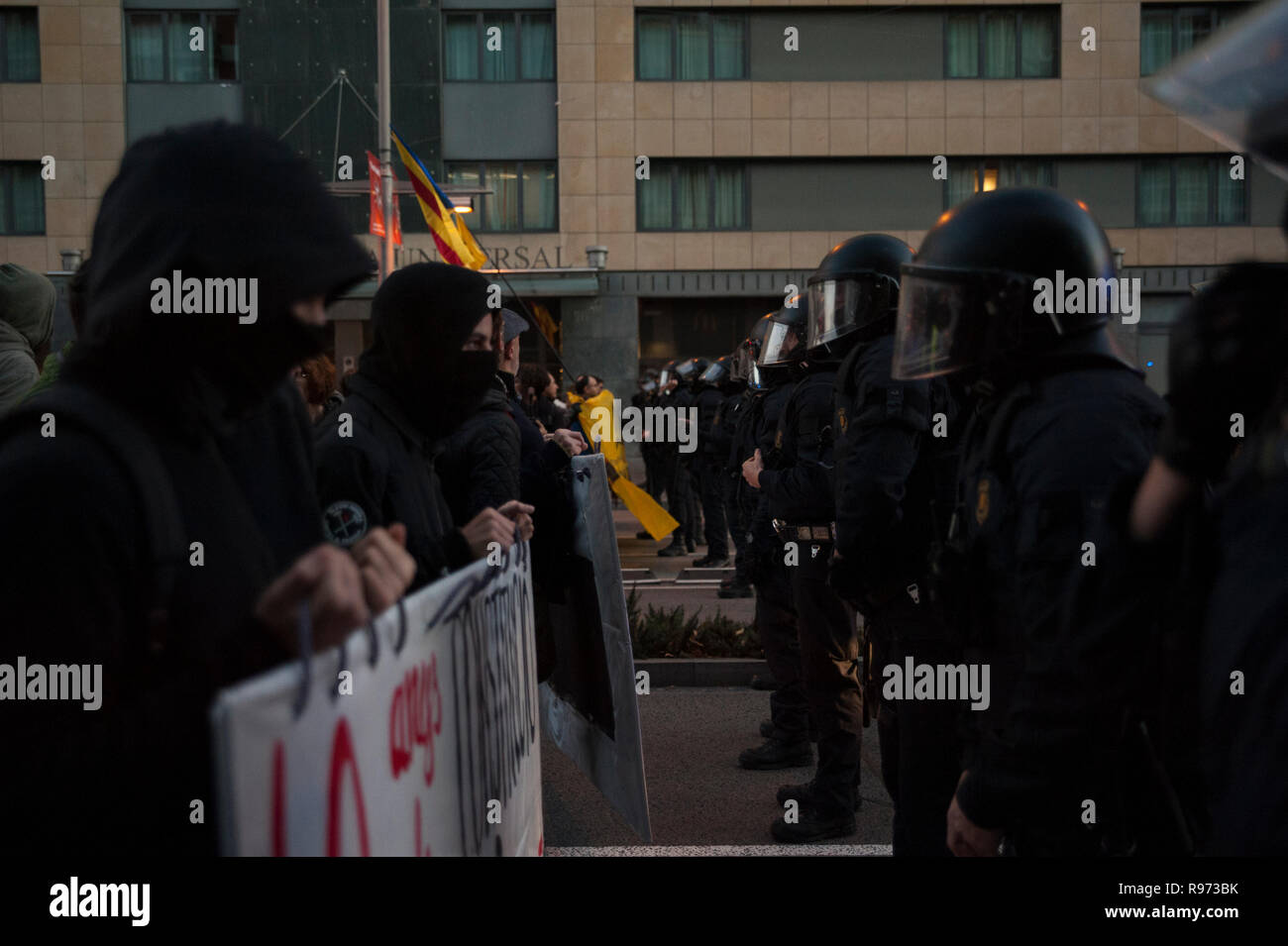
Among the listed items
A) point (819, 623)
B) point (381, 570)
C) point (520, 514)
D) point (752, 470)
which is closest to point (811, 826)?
point (819, 623)

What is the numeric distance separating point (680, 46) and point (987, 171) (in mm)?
7666

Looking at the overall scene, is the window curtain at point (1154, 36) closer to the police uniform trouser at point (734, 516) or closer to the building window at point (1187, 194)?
the building window at point (1187, 194)

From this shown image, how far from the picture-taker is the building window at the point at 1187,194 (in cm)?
2800

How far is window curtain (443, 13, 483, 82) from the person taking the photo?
89.7 feet

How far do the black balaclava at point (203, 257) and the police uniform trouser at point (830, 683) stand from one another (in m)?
3.63

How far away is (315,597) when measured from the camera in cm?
153

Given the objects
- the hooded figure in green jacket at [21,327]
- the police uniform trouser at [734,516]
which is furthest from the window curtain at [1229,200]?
the hooded figure in green jacket at [21,327]

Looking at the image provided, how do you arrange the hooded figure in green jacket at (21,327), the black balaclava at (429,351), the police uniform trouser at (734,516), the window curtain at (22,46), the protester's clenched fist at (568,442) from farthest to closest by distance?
the window curtain at (22,46) → the police uniform trouser at (734,516) → the protester's clenched fist at (568,442) → the hooded figure in green jacket at (21,327) → the black balaclava at (429,351)

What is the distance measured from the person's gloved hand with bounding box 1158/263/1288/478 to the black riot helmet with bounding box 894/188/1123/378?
0.70 m

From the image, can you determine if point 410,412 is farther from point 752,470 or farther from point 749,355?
point 749,355

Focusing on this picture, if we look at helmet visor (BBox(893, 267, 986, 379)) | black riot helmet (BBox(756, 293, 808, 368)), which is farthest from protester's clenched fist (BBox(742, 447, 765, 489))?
helmet visor (BBox(893, 267, 986, 379))

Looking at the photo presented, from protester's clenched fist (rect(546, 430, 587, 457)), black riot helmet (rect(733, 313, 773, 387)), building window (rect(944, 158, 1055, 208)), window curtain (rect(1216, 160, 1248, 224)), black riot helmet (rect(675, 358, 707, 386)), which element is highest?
building window (rect(944, 158, 1055, 208))

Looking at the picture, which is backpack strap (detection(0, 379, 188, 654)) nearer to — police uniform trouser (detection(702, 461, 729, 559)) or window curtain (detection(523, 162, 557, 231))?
police uniform trouser (detection(702, 461, 729, 559))

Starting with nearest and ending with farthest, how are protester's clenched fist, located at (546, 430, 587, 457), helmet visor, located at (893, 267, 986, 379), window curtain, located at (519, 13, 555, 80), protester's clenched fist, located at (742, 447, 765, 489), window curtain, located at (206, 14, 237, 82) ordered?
helmet visor, located at (893, 267, 986, 379), protester's clenched fist, located at (546, 430, 587, 457), protester's clenched fist, located at (742, 447, 765, 489), window curtain, located at (206, 14, 237, 82), window curtain, located at (519, 13, 555, 80)
